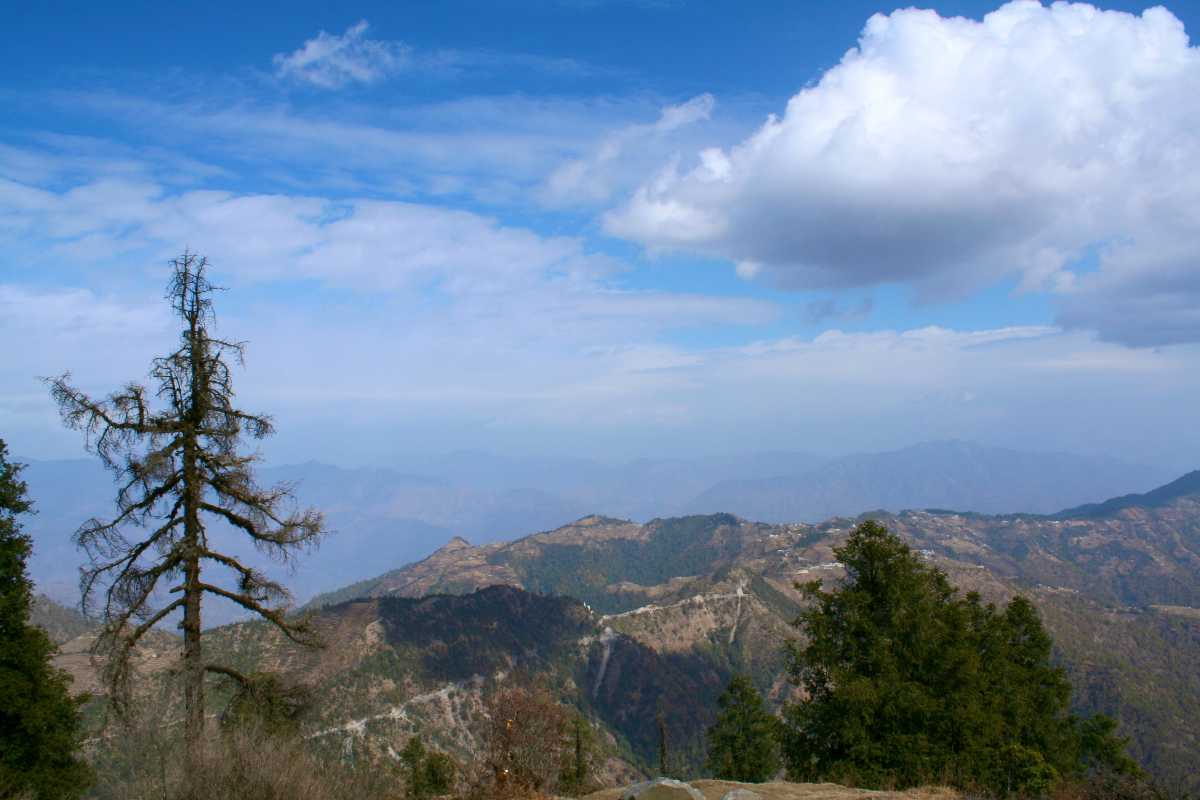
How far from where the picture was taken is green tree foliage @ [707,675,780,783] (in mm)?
44844

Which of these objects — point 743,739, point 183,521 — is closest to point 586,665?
point 743,739

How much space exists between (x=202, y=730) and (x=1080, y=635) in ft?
764

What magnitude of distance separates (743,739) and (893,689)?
26.0m

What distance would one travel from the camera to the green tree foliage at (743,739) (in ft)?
147

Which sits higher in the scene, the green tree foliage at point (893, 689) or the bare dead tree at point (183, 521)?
the bare dead tree at point (183, 521)

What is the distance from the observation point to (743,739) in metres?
45.9

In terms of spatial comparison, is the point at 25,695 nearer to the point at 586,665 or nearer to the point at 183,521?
the point at 183,521

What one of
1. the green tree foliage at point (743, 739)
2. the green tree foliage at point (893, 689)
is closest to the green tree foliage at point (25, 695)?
the green tree foliage at point (893, 689)

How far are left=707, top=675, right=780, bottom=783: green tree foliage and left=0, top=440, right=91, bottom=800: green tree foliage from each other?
118 feet

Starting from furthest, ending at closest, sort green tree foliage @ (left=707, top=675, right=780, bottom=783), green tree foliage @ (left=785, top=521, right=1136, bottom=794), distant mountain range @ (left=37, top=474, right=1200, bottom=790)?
distant mountain range @ (left=37, top=474, right=1200, bottom=790) → green tree foliage @ (left=707, top=675, right=780, bottom=783) → green tree foliage @ (left=785, top=521, right=1136, bottom=794)

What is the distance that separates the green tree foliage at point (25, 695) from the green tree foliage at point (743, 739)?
118 ft

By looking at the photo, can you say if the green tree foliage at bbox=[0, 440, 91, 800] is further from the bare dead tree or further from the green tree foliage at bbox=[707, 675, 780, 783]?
the green tree foliage at bbox=[707, 675, 780, 783]

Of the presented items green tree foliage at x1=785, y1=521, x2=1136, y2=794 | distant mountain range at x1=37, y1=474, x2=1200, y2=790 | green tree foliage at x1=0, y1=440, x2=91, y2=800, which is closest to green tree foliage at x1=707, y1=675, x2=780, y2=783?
green tree foliage at x1=785, y1=521, x2=1136, y2=794

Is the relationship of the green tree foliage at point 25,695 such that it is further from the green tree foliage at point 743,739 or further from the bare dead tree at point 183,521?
the green tree foliage at point 743,739
